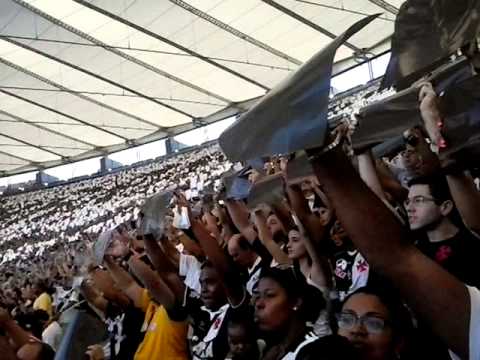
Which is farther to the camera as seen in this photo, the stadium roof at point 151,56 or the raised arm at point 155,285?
the stadium roof at point 151,56

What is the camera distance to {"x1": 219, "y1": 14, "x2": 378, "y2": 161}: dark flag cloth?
4.70 ft

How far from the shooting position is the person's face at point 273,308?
103 inches

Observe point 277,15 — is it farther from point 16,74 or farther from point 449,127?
point 449,127

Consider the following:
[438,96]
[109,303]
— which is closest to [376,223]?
[438,96]

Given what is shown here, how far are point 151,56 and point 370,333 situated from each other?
16960 millimetres

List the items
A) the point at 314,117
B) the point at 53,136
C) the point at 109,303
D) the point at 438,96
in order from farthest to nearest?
1. the point at 53,136
2. the point at 109,303
3. the point at 438,96
4. the point at 314,117

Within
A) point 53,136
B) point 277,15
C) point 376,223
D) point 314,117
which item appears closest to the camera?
point 314,117

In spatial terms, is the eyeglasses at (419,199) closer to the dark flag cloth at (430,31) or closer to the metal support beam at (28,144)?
the dark flag cloth at (430,31)

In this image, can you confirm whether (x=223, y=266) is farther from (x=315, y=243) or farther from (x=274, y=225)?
(x=315, y=243)

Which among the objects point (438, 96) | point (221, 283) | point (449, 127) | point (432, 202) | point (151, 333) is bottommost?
point (151, 333)

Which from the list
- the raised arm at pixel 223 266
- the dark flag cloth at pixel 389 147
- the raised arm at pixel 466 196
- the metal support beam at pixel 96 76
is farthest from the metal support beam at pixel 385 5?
the raised arm at pixel 466 196

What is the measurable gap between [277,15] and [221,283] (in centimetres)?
1322

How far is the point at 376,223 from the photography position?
153cm

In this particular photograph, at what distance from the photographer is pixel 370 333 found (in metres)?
2.08
